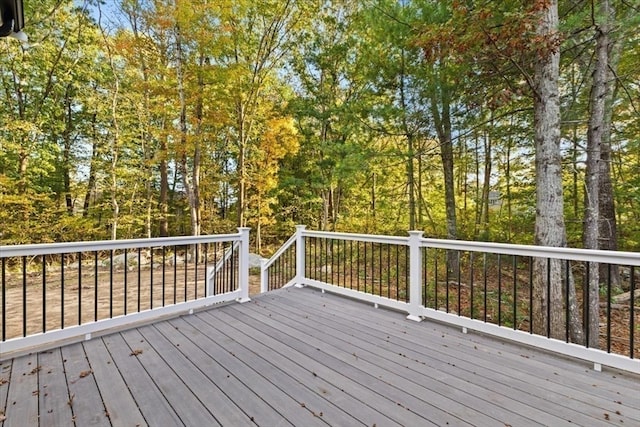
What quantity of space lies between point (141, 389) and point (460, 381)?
6.88 ft

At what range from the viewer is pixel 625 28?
411 cm

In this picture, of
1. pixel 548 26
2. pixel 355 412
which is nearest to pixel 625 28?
pixel 548 26

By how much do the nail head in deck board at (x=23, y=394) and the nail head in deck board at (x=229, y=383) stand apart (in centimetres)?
89

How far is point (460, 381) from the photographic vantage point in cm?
209

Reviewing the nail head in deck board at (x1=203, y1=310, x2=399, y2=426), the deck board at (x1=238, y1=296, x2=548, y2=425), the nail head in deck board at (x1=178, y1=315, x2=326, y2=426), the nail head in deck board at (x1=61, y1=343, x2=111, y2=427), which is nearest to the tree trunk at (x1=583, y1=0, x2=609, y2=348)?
the deck board at (x1=238, y1=296, x2=548, y2=425)

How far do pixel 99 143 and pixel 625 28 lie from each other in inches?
527

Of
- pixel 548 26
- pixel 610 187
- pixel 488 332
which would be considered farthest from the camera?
pixel 610 187

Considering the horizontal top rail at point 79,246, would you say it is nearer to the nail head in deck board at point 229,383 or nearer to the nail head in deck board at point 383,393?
the nail head in deck board at point 229,383

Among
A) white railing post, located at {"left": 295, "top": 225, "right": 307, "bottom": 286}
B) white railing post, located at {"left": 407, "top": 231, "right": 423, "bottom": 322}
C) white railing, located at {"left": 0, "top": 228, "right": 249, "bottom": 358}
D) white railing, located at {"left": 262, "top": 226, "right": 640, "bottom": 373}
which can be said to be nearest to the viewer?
white railing, located at {"left": 262, "top": 226, "right": 640, "bottom": 373}

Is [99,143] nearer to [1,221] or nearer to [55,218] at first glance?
[55,218]

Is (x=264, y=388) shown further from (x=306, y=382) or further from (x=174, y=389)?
(x=174, y=389)

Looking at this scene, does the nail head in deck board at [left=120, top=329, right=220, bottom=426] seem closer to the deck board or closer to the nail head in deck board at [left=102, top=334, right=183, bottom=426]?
the nail head in deck board at [left=102, top=334, right=183, bottom=426]

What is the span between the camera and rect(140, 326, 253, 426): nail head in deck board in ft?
5.62

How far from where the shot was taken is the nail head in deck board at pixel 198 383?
1.71 meters
